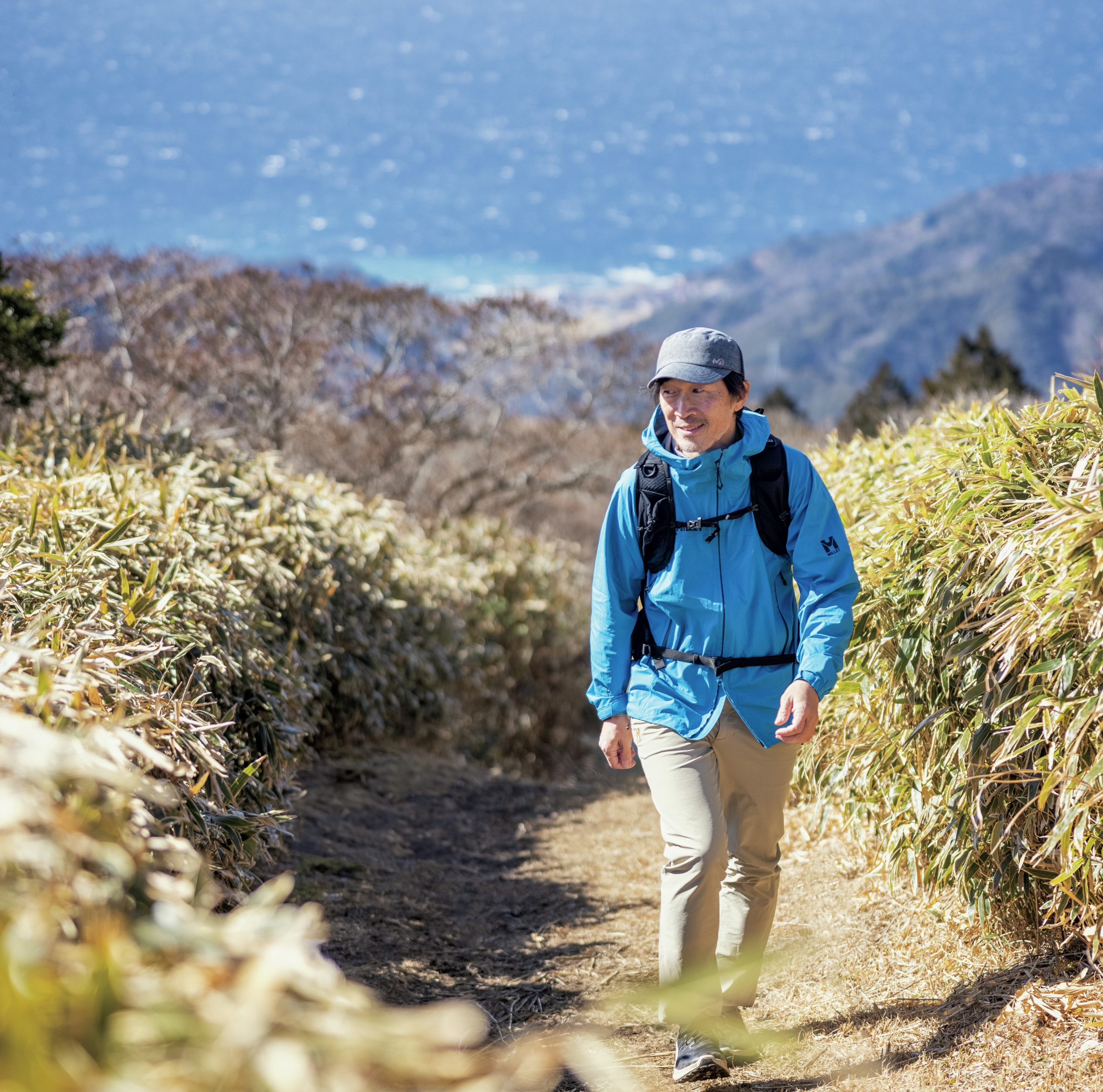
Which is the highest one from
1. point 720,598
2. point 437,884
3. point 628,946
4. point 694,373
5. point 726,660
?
point 694,373

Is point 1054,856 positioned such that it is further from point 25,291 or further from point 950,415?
point 25,291

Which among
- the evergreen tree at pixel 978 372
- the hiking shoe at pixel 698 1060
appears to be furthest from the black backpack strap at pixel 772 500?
the evergreen tree at pixel 978 372

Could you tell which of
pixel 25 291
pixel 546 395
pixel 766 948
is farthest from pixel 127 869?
pixel 546 395

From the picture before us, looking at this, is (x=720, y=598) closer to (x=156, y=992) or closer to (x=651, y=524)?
(x=651, y=524)

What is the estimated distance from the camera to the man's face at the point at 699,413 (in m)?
2.87

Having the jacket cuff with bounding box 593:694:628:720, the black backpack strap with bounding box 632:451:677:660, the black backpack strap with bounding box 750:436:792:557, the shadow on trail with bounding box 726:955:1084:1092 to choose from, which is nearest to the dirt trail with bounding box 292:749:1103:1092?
the shadow on trail with bounding box 726:955:1084:1092

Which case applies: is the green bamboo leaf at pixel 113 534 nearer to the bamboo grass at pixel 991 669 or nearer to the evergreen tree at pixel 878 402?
the bamboo grass at pixel 991 669

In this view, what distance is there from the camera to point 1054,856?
9.17 feet

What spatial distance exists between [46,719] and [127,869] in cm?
83

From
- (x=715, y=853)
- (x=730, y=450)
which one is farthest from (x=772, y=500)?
(x=715, y=853)

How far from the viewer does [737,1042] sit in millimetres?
2941

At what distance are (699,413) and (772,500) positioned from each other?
30cm

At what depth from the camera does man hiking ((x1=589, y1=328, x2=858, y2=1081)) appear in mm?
2750

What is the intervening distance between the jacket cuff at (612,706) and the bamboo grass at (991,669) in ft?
2.89
